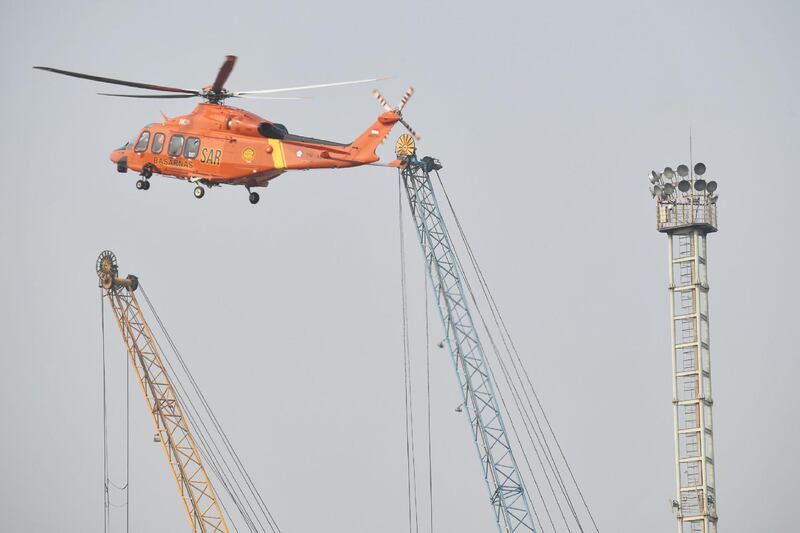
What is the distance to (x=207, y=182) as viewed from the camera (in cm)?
Result: 12088

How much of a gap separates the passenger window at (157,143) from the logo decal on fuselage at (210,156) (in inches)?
162

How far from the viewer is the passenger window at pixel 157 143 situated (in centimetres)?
12344

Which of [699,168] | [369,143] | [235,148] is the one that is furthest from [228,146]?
[699,168]

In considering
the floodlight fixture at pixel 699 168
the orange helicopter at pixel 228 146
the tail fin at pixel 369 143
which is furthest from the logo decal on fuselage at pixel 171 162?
the floodlight fixture at pixel 699 168

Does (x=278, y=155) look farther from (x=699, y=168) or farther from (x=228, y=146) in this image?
(x=699, y=168)

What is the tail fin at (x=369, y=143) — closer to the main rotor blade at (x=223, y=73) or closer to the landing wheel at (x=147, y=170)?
the main rotor blade at (x=223, y=73)

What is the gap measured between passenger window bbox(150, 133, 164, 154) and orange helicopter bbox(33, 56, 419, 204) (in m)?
0.06

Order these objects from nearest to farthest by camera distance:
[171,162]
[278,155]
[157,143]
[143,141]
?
[278,155] < [171,162] < [157,143] < [143,141]

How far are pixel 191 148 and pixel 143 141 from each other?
516cm

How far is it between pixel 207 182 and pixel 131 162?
7.40 metres

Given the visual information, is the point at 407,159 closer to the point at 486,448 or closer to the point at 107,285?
the point at 486,448

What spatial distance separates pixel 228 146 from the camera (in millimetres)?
119000

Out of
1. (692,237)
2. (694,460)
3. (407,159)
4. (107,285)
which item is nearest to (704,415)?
(694,460)

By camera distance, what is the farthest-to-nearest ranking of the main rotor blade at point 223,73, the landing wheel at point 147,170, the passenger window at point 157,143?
the landing wheel at point 147,170, the passenger window at point 157,143, the main rotor blade at point 223,73
